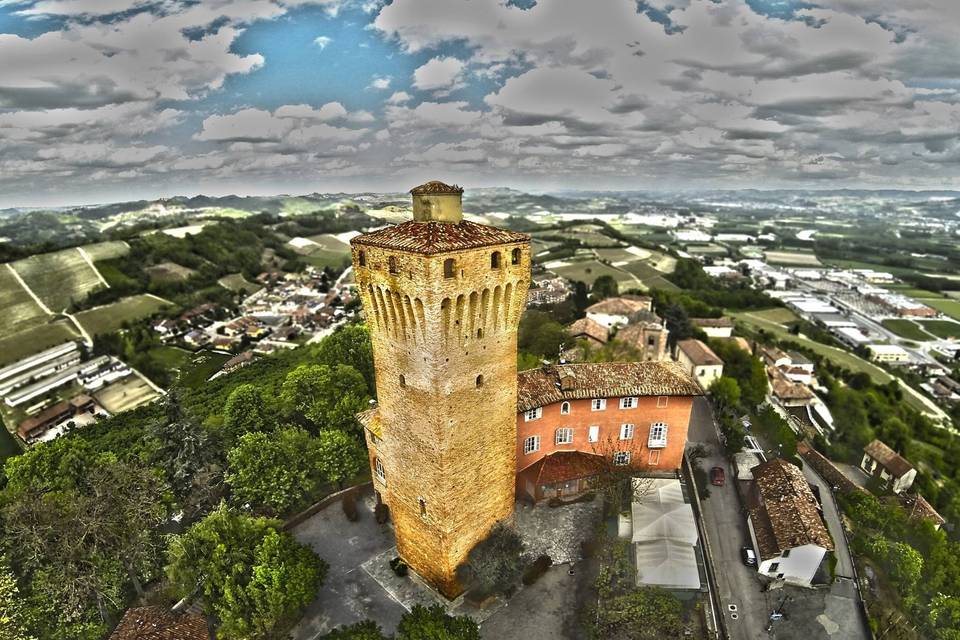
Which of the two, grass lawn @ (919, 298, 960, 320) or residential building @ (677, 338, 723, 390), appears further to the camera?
grass lawn @ (919, 298, 960, 320)

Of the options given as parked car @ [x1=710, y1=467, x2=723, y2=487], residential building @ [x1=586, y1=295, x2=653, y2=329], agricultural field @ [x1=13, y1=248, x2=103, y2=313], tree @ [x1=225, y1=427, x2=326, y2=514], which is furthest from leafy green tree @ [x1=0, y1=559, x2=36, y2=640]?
agricultural field @ [x1=13, y1=248, x2=103, y2=313]

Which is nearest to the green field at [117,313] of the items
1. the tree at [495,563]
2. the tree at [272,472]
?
the tree at [272,472]

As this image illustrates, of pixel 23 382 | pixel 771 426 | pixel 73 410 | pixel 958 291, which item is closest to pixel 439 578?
pixel 771 426

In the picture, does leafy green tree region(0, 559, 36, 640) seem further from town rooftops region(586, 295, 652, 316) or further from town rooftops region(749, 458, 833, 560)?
town rooftops region(586, 295, 652, 316)

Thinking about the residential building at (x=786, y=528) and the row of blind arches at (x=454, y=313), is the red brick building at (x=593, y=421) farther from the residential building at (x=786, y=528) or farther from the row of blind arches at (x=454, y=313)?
the row of blind arches at (x=454, y=313)

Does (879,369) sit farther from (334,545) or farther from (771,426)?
(334,545)

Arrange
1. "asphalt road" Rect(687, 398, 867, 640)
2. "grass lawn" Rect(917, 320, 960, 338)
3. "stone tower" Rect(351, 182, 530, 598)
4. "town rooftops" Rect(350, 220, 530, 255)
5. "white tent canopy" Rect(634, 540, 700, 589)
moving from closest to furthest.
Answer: "town rooftops" Rect(350, 220, 530, 255)
"stone tower" Rect(351, 182, 530, 598)
"white tent canopy" Rect(634, 540, 700, 589)
"asphalt road" Rect(687, 398, 867, 640)
"grass lawn" Rect(917, 320, 960, 338)
